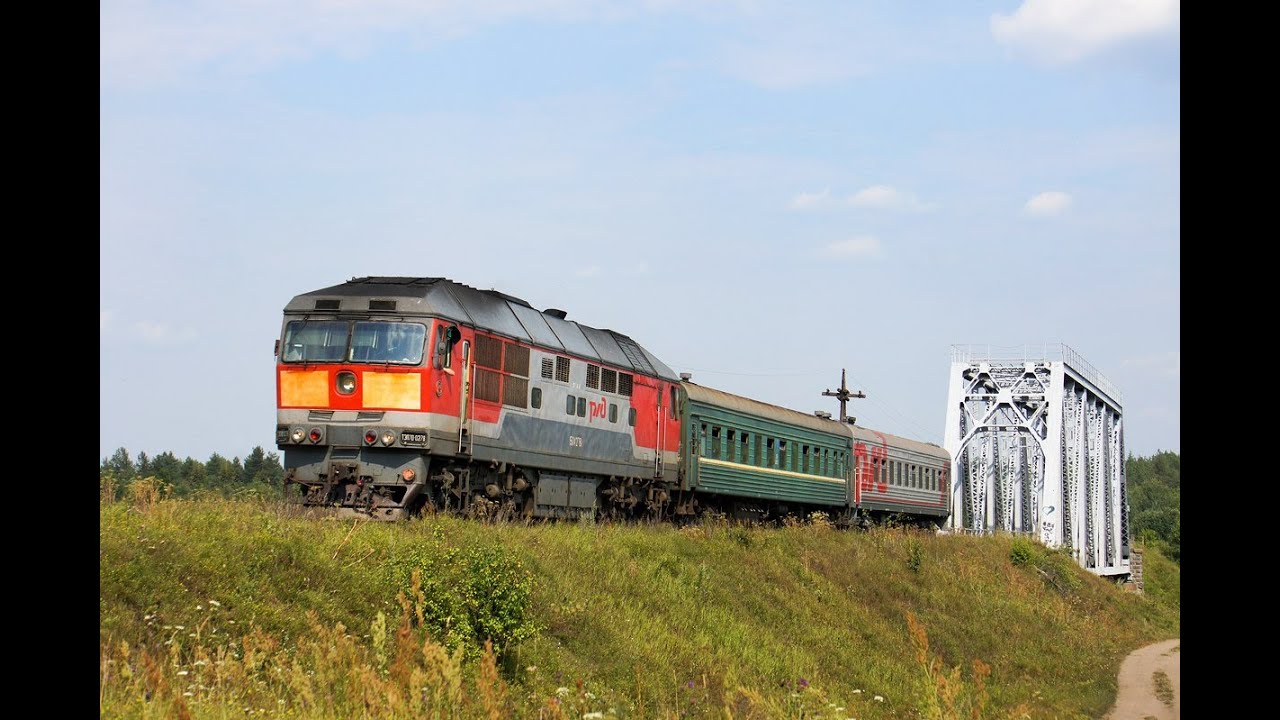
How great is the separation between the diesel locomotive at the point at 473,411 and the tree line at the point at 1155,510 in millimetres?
72388

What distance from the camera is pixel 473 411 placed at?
63.4 feet

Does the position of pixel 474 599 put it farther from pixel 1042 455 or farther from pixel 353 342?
pixel 1042 455

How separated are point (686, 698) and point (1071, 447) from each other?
64.5 m

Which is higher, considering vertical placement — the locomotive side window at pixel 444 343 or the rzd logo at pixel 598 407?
the locomotive side window at pixel 444 343

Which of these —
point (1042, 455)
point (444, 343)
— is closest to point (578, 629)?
point (444, 343)

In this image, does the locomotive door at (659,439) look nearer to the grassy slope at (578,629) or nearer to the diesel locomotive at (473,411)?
the diesel locomotive at (473,411)

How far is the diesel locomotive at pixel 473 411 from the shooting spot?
18.1 meters

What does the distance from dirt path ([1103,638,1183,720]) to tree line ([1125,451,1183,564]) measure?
63.4m

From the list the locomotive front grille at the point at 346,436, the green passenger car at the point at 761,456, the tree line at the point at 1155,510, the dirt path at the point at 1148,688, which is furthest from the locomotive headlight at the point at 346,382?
the tree line at the point at 1155,510

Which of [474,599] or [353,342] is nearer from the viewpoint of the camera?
[474,599]

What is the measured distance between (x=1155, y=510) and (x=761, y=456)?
121487mm

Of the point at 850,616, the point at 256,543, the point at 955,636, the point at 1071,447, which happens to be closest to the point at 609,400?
the point at 850,616
